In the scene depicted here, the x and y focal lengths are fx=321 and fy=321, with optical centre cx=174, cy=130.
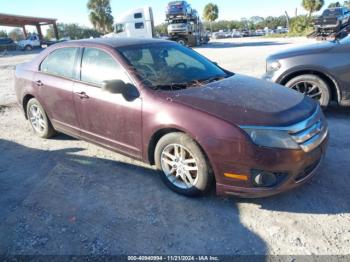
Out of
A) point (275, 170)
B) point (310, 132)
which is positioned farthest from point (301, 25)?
point (275, 170)

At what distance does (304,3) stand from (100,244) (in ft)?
189

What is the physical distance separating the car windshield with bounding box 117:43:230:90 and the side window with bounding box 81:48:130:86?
6.3 inches

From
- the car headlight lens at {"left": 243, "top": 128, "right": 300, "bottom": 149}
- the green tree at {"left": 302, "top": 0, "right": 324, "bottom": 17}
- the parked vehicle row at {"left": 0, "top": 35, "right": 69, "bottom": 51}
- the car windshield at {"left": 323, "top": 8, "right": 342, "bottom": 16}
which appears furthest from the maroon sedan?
the green tree at {"left": 302, "top": 0, "right": 324, "bottom": 17}

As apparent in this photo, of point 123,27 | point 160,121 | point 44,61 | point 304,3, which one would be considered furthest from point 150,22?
point 304,3

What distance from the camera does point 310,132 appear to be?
9.99ft

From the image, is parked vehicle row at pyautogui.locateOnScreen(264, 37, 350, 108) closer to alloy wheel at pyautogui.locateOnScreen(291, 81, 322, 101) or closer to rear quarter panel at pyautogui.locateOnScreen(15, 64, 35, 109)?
alloy wheel at pyautogui.locateOnScreen(291, 81, 322, 101)

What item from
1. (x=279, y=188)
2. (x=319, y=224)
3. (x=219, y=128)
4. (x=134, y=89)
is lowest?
(x=319, y=224)

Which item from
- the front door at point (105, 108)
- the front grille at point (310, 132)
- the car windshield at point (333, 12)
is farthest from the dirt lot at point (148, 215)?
the car windshield at point (333, 12)

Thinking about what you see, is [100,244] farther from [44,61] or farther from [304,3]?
[304,3]

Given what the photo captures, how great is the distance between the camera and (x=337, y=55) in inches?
203

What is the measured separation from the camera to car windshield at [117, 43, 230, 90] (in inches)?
144

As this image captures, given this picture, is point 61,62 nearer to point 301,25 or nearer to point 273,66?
point 273,66

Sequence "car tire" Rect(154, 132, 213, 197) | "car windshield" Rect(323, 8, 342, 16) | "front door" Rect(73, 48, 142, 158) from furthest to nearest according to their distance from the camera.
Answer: "car windshield" Rect(323, 8, 342, 16), "front door" Rect(73, 48, 142, 158), "car tire" Rect(154, 132, 213, 197)

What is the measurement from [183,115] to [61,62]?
239 centimetres
